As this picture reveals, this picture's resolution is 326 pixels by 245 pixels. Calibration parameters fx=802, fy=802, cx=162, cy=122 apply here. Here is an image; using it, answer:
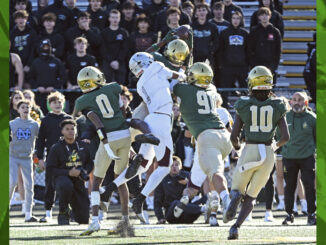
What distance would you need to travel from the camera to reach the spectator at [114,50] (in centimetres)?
1408

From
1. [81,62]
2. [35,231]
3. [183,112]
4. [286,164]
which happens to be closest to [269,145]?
[183,112]

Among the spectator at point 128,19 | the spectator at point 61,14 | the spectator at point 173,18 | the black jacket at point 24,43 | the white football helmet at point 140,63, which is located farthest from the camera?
the spectator at point 61,14

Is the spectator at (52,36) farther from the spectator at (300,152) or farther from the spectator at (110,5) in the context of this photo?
the spectator at (300,152)

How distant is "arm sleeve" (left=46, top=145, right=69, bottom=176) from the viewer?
33.6 feet

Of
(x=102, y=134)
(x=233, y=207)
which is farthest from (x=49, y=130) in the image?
(x=233, y=207)

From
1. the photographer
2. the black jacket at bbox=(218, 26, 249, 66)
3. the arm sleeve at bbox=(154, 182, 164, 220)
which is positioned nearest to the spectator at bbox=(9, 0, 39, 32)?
the black jacket at bbox=(218, 26, 249, 66)

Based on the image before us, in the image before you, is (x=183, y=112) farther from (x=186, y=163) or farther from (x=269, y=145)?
(x=186, y=163)

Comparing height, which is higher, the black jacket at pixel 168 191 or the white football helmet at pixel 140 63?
the white football helmet at pixel 140 63

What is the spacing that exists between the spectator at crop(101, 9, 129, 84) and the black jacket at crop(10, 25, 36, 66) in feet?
4.22

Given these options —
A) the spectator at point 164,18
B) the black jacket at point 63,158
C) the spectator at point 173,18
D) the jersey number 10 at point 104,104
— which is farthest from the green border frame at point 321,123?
the spectator at point 164,18

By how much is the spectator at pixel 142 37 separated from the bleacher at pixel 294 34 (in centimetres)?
327

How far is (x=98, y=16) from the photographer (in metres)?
15.0

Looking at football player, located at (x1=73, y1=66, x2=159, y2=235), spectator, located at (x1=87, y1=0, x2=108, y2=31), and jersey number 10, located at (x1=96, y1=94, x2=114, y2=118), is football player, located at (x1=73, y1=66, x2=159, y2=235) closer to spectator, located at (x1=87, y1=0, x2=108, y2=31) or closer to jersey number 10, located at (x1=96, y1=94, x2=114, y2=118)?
jersey number 10, located at (x1=96, y1=94, x2=114, y2=118)

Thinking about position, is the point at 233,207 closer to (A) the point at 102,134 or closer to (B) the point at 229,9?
(A) the point at 102,134
